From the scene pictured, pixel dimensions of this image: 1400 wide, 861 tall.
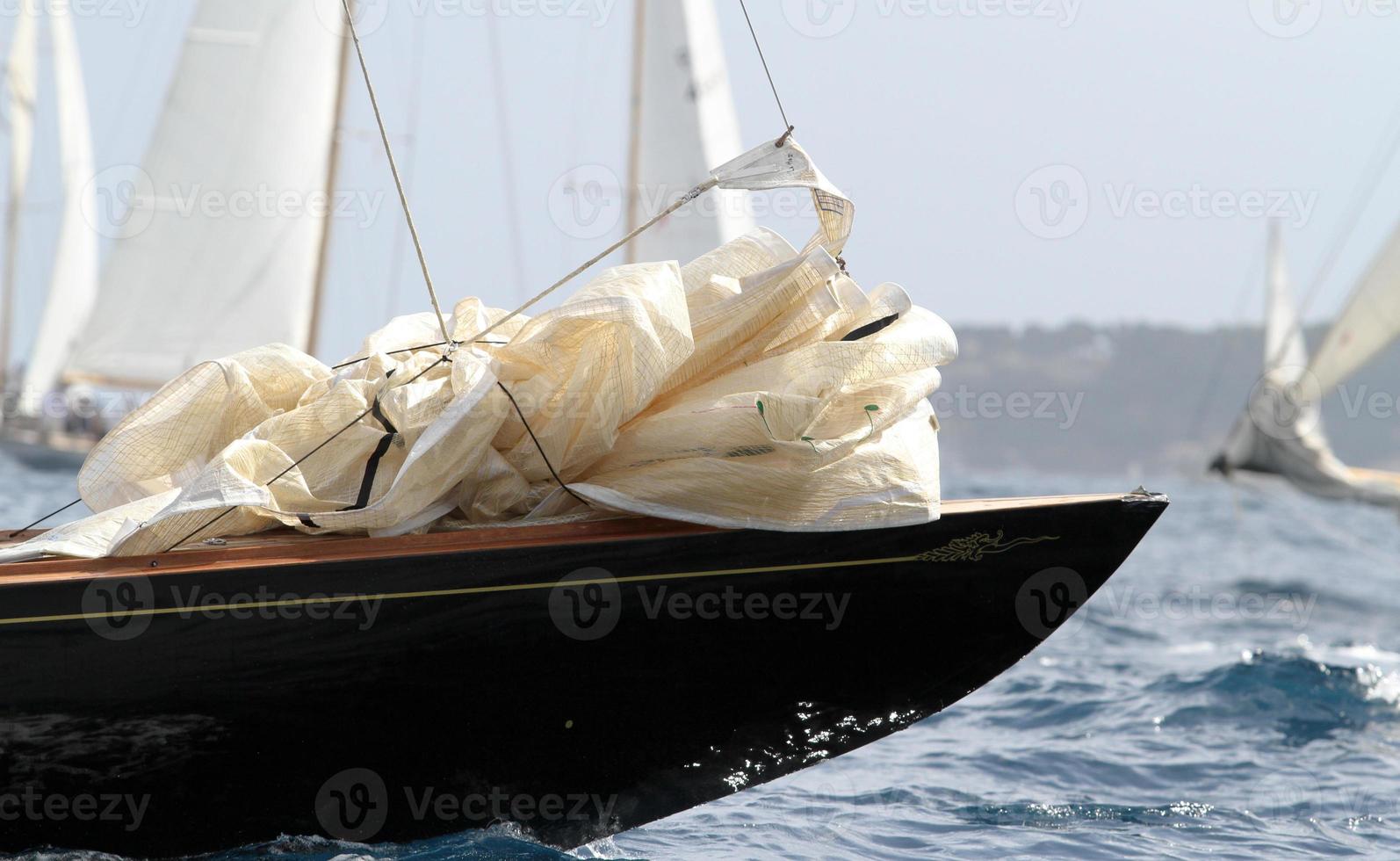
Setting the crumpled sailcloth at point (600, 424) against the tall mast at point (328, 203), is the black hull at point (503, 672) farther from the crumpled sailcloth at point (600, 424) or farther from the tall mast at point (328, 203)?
the tall mast at point (328, 203)

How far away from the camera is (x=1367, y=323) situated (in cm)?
1167

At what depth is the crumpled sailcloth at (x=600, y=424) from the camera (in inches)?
133

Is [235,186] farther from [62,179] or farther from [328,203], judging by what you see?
[62,179]

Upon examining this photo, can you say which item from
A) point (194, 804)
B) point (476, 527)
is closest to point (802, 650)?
point (476, 527)

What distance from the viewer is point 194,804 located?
10.8 feet

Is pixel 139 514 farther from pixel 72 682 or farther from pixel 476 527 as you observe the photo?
pixel 476 527

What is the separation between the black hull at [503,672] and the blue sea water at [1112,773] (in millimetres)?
171

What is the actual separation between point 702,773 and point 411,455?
1.23m

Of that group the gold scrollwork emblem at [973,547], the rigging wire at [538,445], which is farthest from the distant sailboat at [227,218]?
the gold scrollwork emblem at [973,547]

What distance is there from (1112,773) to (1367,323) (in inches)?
315

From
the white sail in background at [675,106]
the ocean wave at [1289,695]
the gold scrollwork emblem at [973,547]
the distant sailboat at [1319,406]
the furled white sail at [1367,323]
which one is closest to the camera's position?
the gold scrollwork emblem at [973,547]

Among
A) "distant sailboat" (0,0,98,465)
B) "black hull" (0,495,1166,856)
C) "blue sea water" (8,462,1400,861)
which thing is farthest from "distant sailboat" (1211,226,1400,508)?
"distant sailboat" (0,0,98,465)

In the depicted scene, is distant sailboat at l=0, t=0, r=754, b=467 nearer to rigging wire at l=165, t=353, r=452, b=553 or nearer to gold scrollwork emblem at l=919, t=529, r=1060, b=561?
rigging wire at l=165, t=353, r=452, b=553

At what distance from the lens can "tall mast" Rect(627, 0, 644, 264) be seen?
16375 mm
